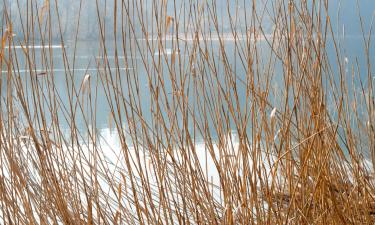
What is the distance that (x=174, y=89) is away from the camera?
0.92m

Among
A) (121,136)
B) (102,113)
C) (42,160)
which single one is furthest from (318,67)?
(102,113)

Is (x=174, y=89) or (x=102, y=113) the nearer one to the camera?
(x=174, y=89)

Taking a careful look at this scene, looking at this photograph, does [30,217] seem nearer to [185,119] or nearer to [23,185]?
[23,185]

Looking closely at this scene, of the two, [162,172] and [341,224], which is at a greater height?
[162,172]

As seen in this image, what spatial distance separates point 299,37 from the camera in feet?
3.10

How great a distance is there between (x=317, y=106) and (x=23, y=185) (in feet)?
1.51

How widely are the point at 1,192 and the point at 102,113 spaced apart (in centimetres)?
545

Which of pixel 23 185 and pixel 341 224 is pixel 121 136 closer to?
pixel 23 185

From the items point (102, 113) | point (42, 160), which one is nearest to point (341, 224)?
point (42, 160)

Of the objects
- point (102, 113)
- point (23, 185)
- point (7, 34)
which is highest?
point (7, 34)

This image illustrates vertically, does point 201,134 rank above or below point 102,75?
below

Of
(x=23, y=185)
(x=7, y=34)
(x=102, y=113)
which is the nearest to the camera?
(x=7, y=34)

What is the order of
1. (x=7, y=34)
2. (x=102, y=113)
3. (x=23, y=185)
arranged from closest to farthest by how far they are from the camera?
(x=7, y=34), (x=23, y=185), (x=102, y=113)

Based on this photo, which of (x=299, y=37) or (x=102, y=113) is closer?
(x=299, y=37)
